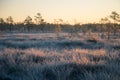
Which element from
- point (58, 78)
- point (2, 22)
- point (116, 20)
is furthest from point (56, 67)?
point (2, 22)

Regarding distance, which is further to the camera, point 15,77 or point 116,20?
point 116,20

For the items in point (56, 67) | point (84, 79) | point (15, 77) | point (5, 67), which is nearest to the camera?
point (84, 79)

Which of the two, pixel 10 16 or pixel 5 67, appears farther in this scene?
pixel 10 16

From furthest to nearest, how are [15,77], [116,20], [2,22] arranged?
[2,22]
[116,20]
[15,77]

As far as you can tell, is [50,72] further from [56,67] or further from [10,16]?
[10,16]

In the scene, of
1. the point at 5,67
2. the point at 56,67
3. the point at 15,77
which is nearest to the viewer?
the point at 15,77

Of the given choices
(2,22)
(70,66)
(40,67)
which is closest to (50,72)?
(40,67)

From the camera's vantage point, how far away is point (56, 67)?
27.1 feet

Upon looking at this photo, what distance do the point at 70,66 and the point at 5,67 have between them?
7.75ft

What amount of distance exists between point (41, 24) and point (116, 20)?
57867mm

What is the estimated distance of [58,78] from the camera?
7.00 meters

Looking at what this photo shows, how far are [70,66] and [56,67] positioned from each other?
1.78ft

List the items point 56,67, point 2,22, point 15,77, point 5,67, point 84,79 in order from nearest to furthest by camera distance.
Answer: point 84,79 → point 15,77 → point 56,67 → point 5,67 → point 2,22

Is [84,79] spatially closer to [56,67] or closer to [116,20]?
[56,67]
